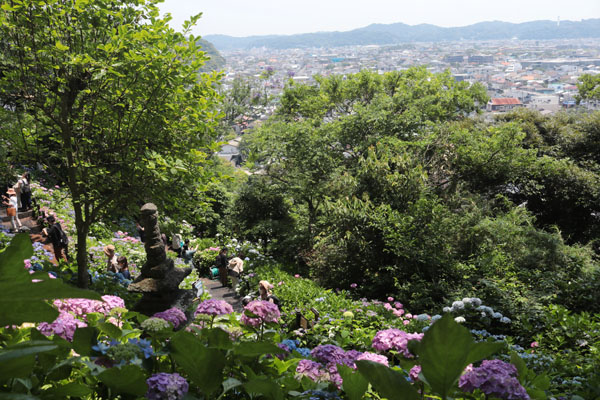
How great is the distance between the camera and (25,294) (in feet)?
2.13

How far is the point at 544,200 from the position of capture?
634 inches

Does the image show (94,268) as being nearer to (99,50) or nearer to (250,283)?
(250,283)

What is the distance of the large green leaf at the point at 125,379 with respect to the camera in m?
1.03

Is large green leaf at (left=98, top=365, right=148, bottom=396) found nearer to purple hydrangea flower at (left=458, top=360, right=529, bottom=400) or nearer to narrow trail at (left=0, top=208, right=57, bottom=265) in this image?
purple hydrangea flower at (left=458, top=360, right=529, bottom=400)

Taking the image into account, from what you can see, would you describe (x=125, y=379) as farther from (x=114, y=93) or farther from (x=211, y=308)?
(x=114, y=93)

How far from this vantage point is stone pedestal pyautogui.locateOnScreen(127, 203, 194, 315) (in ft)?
17.3

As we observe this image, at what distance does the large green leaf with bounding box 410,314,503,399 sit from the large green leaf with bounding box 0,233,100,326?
544 mm

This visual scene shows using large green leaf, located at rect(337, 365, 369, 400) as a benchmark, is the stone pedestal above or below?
below

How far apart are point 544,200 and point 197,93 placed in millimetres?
14612

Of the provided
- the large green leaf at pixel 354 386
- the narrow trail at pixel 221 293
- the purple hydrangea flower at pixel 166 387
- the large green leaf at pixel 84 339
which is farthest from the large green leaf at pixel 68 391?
the narrow trail at pixel 221 293

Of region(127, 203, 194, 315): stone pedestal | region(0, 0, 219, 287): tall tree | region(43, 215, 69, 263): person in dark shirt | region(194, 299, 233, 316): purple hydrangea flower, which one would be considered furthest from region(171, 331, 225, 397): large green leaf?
region(43, 215, 69, 263): person in dark shirt

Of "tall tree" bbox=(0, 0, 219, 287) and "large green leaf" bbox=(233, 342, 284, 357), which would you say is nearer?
"large green leaf" bbox=(233, 342, 284, 357)

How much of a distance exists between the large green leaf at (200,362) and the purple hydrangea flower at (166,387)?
0.09 metres

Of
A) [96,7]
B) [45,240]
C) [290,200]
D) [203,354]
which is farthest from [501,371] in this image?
[290,200]
